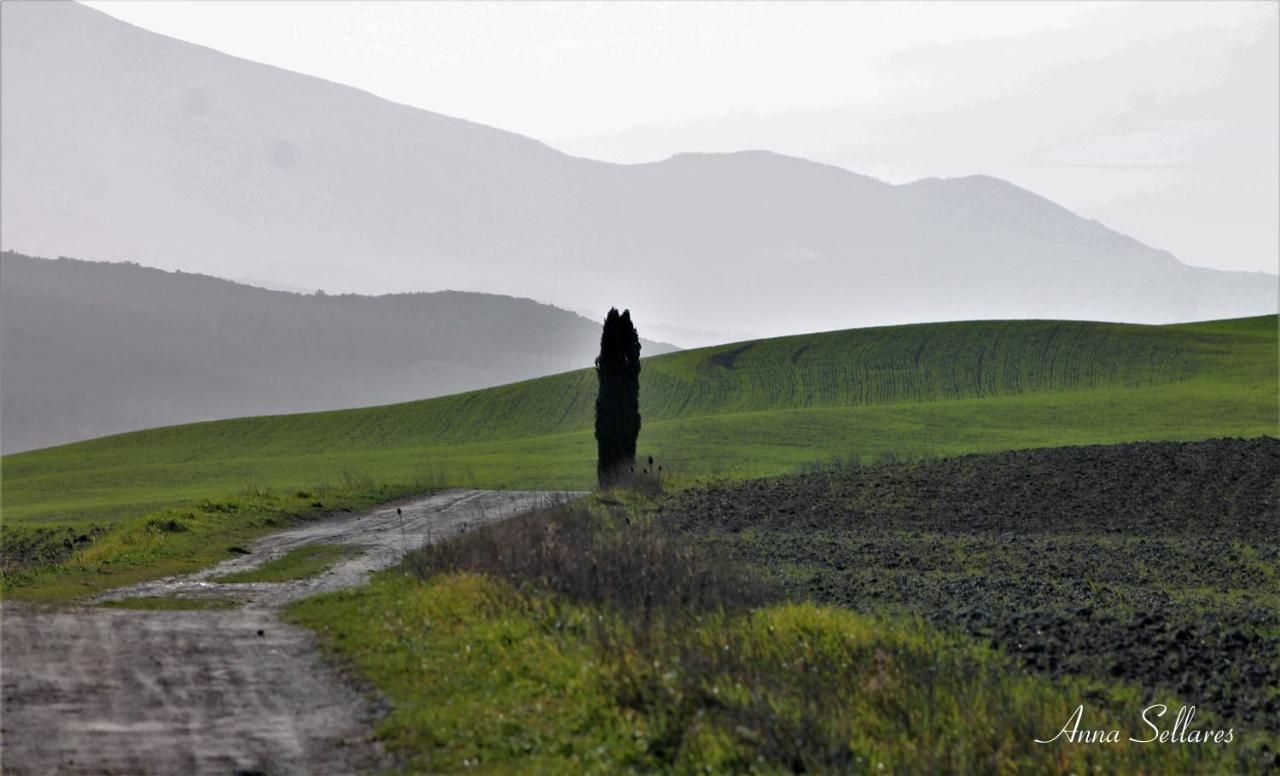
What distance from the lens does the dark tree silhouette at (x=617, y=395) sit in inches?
1532

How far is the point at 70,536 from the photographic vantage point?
3419 cm

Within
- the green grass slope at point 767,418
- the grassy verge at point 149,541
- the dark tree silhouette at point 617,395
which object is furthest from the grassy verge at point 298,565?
the green grass slope at point 767,418

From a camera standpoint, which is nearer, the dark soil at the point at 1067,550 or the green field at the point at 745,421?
the dark soil at the point at 1067,550

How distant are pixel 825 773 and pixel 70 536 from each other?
101 ft

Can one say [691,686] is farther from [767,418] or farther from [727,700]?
[767,418]

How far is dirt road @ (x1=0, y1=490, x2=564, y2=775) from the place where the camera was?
9305mm

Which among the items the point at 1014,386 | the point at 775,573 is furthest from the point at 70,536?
the point at 1014,386

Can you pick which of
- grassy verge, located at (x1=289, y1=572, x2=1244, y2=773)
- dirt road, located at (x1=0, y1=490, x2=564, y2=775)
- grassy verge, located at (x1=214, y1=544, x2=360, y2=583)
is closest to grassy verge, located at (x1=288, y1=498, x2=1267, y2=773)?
grassy verge, located at (x1=289, y1=572, x2=1244, y2=773)

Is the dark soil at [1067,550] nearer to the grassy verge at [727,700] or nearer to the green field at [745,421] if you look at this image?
the grassy verge at [727,700]

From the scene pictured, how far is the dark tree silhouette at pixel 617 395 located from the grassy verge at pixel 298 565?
14634 mm
